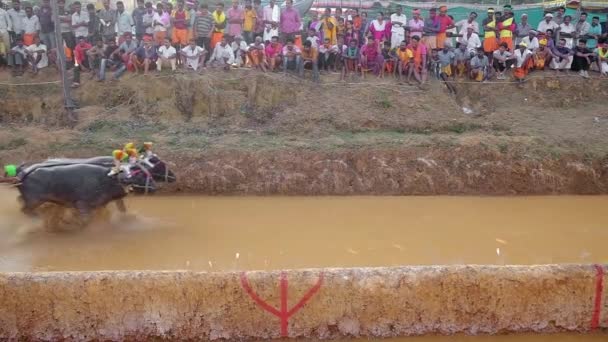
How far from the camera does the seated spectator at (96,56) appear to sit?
42.7 feet

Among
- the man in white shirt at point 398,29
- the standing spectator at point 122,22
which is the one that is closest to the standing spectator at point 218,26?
the standing spectator at point 122,22

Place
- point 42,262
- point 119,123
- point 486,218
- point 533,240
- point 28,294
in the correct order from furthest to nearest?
1. point 119,123
2. point 486,218
3. point 533,240
4. point 42,262
5. point 28,294

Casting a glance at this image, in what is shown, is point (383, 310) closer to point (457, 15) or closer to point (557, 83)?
point (557, 83)

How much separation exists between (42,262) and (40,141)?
454cm

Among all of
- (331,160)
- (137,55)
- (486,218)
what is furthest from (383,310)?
(137,55)

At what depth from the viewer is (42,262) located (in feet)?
24.7

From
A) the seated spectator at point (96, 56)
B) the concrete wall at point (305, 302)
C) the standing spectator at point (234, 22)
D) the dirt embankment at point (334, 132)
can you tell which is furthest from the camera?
the standing spectator at point (234, 22)

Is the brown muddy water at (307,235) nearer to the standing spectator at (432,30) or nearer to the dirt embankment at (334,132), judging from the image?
the dirt embankment at (334,132)

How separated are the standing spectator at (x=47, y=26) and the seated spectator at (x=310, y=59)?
20.1 ft

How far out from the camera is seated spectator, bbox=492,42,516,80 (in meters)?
14.1

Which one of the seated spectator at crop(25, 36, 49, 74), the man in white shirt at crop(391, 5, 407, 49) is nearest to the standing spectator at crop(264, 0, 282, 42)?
the man in white shirt at crop(391, 5, 407, 49)

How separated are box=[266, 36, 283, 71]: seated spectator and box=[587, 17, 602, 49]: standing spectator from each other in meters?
8.42

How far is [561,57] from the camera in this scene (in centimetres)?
1454

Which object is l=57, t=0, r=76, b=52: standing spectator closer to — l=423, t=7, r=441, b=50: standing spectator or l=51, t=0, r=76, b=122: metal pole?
l=51, t=0, r=76, b=122: metal pole
